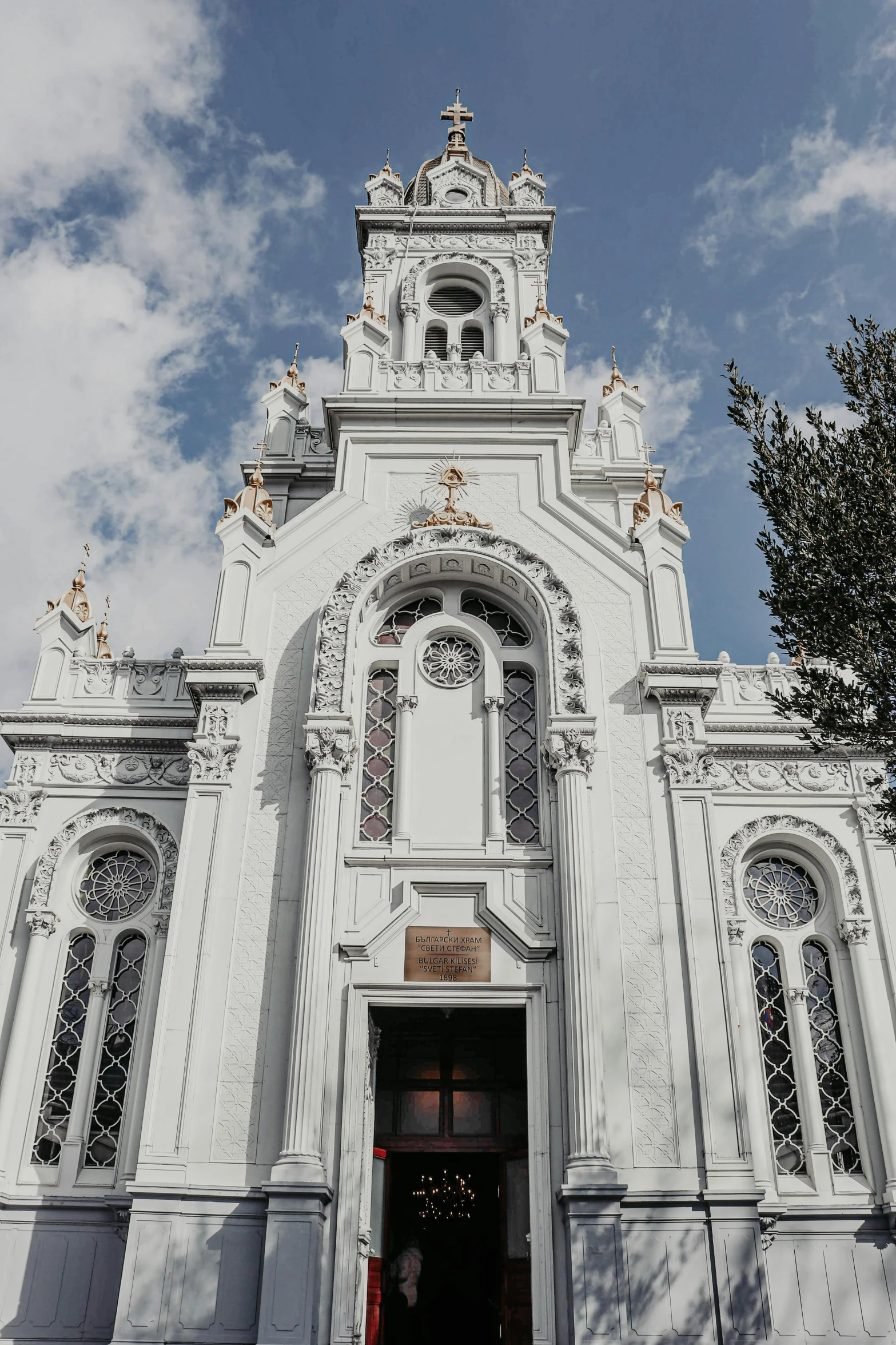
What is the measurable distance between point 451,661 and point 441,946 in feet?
16.7

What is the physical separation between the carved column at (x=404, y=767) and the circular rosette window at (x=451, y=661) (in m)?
0.68

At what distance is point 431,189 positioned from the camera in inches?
1144

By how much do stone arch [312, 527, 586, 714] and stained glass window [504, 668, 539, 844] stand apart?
0.73m

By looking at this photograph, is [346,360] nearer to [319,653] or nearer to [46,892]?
[319,653]

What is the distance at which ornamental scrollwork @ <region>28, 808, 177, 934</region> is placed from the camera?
18.5 metres

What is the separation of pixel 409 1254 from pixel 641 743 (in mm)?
9981

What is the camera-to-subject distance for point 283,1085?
49.8ft

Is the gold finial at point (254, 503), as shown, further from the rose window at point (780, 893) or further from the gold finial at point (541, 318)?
the rose window at point (780, 893)

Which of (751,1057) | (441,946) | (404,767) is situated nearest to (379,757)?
(404,767)

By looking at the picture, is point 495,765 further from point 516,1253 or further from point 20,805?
point 20,805

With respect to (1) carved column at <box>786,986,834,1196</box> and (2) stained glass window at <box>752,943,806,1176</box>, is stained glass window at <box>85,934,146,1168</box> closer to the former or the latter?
(2) stained glass window at <box>752,943,806,1176</box>

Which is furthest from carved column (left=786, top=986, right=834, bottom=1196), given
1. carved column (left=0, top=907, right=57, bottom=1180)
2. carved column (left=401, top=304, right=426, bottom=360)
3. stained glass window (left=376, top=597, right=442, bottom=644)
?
carved column (left=401, top=304, right=426, bottom=360)

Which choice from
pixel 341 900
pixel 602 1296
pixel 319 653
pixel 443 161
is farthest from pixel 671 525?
pixel 443 161

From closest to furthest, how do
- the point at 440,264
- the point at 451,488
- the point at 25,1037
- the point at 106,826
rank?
the point at 25,1037
the point at 106,826
the point at 451,488
the point at 440,264
